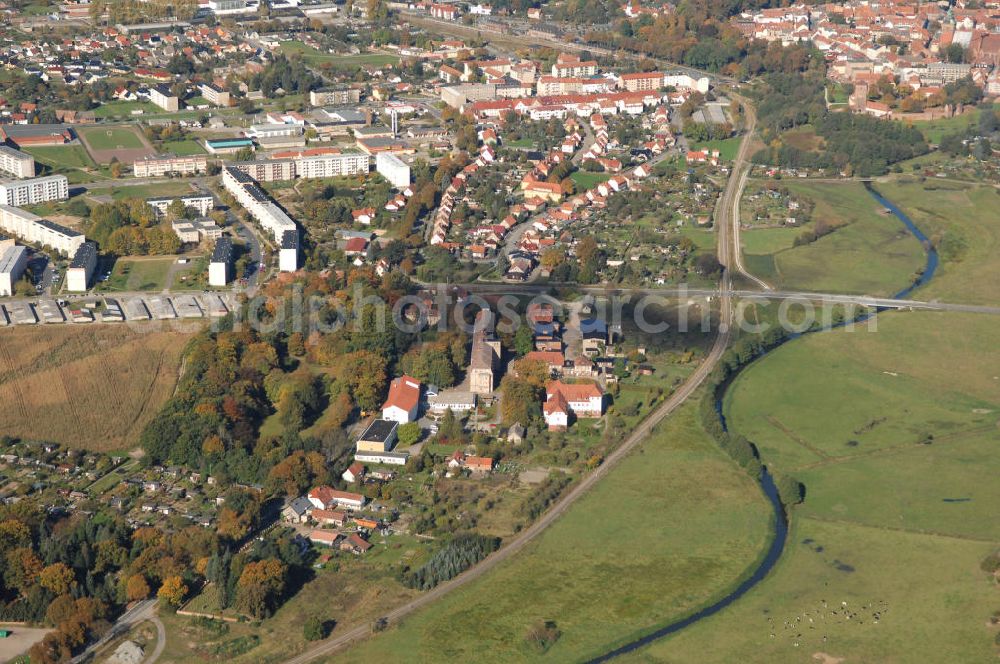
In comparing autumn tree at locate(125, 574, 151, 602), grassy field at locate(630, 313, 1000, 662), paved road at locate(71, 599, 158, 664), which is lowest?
paved road at locate(71, 599, 158, 664)

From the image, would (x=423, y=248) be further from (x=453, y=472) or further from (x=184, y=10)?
(x=184, y=10)

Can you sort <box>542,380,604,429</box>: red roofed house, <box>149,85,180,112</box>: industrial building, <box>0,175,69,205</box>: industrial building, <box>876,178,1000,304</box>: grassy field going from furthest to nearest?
<box>149,85,180,112</box>: industrial building < <box>0,175,69,205</box>: industrial building < <box>876,178,1000,304</box>: grassy field < <box>542,380,604,429</box>: red roofed house

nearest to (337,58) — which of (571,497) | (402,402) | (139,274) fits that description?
(139,274)

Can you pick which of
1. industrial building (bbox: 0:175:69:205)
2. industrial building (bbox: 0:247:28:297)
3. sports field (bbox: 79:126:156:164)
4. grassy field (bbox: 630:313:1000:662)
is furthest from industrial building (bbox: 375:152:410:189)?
grassy field (bbox: 630:313:1000:662)

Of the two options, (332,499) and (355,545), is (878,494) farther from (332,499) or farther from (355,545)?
(332,499)

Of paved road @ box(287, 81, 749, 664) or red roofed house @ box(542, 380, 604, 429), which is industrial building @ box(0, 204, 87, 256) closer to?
red roofed house @ box(542, 380, 604, 429)

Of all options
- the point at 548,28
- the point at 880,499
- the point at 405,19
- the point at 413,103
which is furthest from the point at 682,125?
the point at 880,499

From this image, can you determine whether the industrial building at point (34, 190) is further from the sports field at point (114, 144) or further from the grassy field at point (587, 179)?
the grassy field at point (587, 179)
